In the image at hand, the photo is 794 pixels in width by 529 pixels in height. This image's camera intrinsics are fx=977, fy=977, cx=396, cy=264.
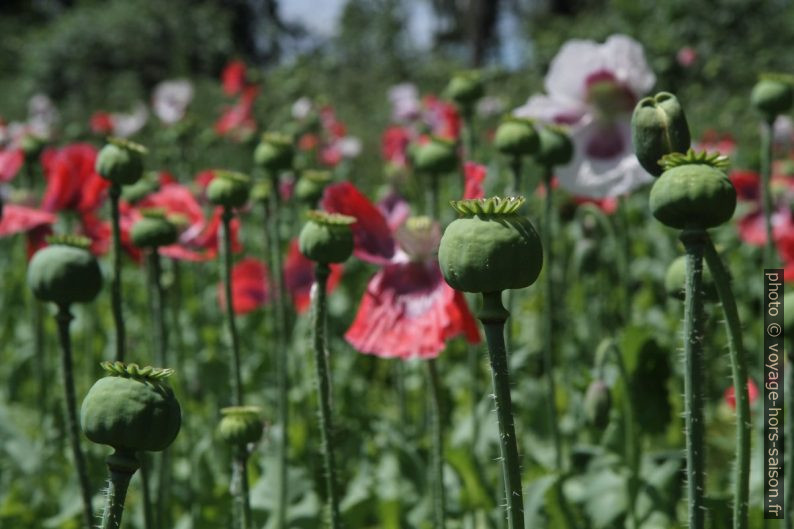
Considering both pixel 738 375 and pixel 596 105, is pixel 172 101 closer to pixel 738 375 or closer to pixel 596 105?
pixel 596 105

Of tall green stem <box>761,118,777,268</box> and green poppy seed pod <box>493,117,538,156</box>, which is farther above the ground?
green poppy seed pod <box>493,117,538,156</box>

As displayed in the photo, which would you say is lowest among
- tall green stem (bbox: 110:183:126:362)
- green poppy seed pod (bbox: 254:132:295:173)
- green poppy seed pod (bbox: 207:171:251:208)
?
tall green stem (bbox: 110:183:126:362)

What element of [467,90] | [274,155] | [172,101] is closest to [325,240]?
[274,155]

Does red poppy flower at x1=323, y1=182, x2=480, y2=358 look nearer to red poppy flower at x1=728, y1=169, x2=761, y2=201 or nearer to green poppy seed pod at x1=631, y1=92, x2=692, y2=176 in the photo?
green poppy seed pod at x1=631, y1=92, x2=692, y2=176

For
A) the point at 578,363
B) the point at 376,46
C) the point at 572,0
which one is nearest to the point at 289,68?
the point at 578,363

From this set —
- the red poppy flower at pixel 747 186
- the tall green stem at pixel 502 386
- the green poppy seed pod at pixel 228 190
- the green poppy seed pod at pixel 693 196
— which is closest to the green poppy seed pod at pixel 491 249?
the tall green stem at pixel 502 386

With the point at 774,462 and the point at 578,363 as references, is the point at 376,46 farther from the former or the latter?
the point at 774,462

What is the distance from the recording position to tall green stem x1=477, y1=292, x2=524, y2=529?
2.56 feet

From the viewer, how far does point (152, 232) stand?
1571 millimetres

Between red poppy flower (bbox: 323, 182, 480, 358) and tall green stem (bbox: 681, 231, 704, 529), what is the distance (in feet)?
1.57

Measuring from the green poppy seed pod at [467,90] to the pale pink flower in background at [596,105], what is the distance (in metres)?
0.22

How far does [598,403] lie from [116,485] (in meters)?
0.97

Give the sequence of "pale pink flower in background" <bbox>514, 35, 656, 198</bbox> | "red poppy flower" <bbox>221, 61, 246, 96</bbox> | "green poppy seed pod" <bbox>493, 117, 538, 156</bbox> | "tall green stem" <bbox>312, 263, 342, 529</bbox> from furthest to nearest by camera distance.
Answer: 1. "red poppy flower" <bbox>221, 61, 246, 96</bbox>
2. "pale pink flower in background" <bbox>514, 35, 656, 198</bbox>
3. "green poppy seed pod" <bbox>493, 117, 538, 156</bbox>
4. "tall green stem" <bbox>312, 263, 342, 529</bbox>

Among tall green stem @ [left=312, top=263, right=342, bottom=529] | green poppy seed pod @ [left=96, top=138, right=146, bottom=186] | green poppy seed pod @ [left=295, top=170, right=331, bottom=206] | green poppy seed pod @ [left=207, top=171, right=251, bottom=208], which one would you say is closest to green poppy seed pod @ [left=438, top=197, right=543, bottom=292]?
tall green stem @ [left=312, top=263, right=342, bottom=529]
